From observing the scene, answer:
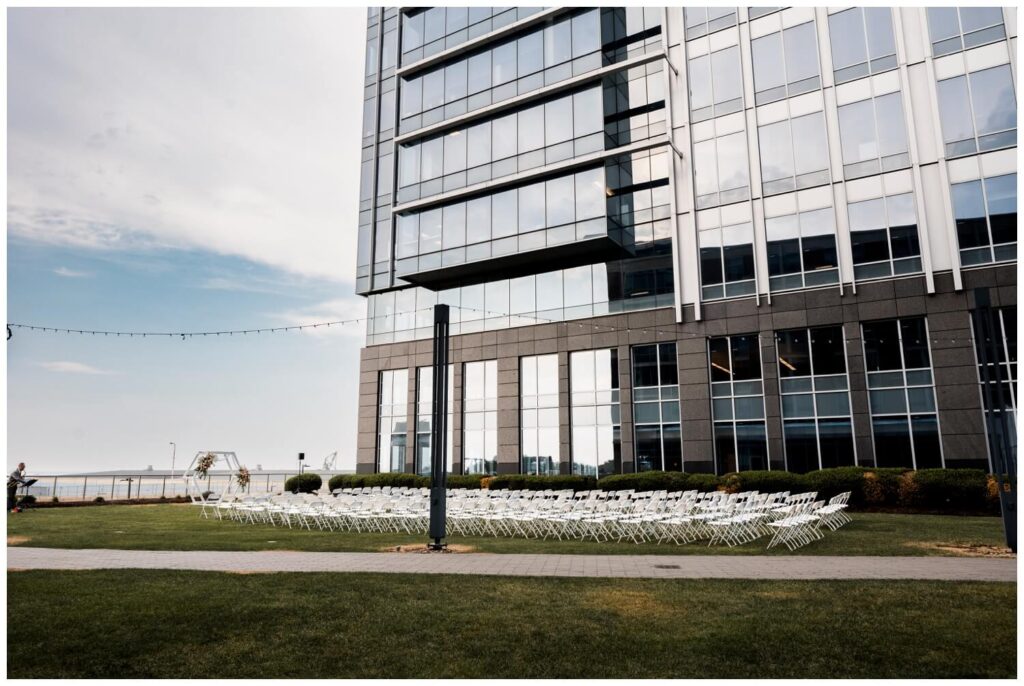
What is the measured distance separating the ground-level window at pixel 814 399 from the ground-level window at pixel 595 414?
6351mm

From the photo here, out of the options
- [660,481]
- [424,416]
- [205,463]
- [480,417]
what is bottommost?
[660,481]

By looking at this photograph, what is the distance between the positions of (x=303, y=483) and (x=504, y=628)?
26.7m

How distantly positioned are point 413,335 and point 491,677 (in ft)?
89.5

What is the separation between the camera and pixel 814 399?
21844mm

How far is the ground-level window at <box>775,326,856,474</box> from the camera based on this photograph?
21297mm

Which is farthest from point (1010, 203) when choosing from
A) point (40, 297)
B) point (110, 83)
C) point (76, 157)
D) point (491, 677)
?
point (76, 157)

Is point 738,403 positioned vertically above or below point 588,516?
above

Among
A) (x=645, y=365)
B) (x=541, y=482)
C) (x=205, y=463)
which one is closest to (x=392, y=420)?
(x=205, y=463)

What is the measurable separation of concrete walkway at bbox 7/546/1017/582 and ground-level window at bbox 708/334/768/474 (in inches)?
496

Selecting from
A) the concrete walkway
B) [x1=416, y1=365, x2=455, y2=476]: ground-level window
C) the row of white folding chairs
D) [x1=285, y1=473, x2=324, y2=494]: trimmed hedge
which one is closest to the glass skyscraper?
[x1=416, y1=365, x2=455, y2=476]: ground-level window

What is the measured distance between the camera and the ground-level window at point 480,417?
28344 millimetres

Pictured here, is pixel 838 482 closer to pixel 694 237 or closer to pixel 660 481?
pixel 660 481

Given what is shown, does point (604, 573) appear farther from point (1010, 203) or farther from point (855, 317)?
point (1010, 203)

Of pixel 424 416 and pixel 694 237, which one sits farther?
pixel 424 416
